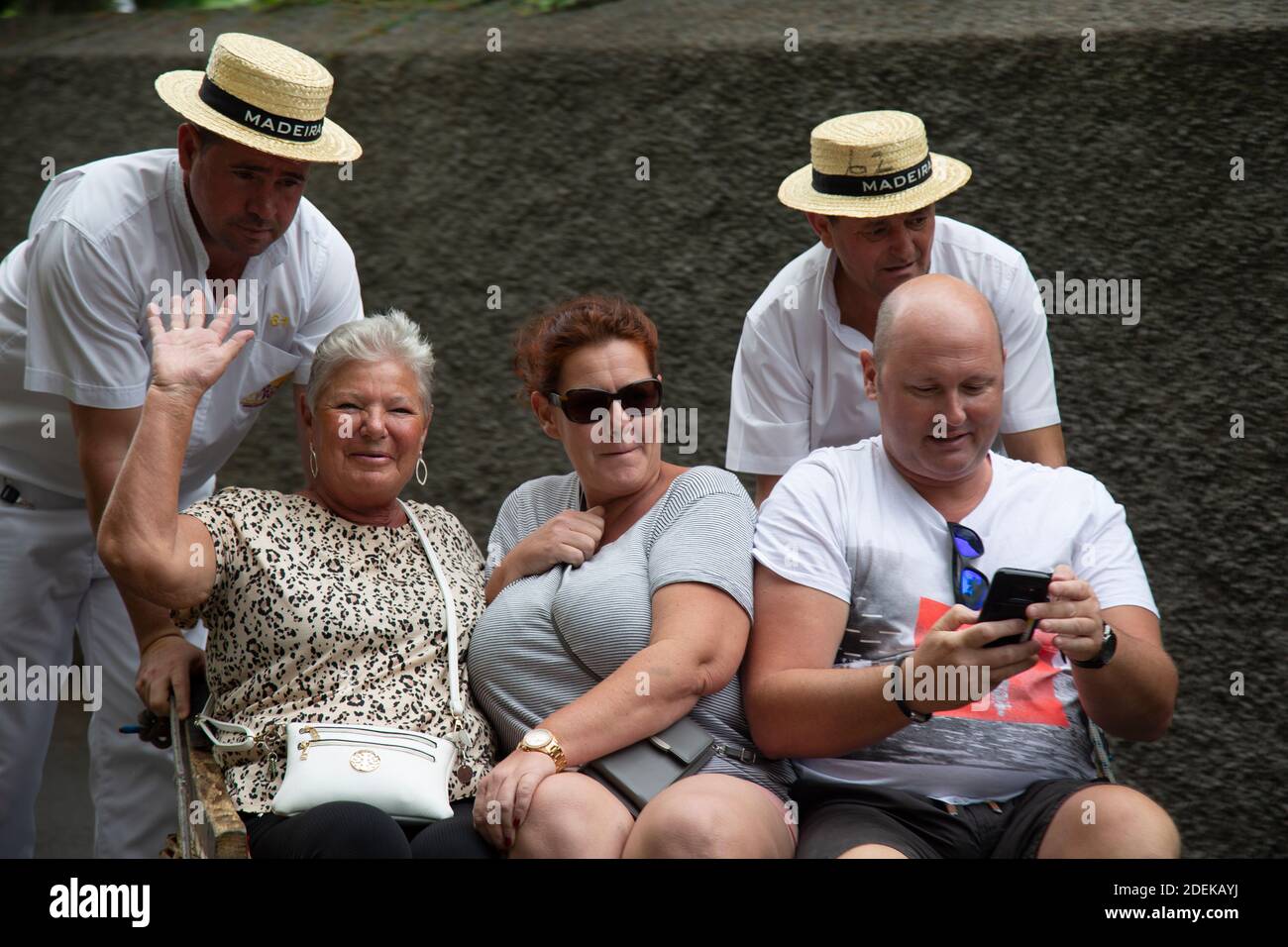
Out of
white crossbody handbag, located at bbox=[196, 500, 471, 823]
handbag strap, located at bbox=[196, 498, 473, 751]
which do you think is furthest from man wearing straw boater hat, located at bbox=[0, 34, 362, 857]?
white crossbody handbag, located at bbox=[196, 500, 471, 823]

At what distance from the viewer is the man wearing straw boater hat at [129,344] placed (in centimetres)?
297

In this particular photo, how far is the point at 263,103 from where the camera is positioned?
2961mm

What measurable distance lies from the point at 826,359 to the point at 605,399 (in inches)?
26.9

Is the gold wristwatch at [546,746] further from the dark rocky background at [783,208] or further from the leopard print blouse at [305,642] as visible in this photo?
the dark rocky background at [783,208]

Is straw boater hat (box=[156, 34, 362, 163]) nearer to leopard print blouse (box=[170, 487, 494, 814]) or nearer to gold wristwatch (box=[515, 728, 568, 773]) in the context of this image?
leopard print blouse (box=[170, 487, 494, 814])

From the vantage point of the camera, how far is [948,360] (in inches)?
103

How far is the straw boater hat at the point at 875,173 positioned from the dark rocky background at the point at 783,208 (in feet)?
3.92

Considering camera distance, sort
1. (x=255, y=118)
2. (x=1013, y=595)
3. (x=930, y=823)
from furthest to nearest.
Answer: (x=255, y=118) → (x=930, y=823) → (x=1013, y=595)

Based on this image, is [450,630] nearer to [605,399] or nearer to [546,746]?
[546,746]

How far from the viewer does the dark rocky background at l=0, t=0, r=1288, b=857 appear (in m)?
4.16

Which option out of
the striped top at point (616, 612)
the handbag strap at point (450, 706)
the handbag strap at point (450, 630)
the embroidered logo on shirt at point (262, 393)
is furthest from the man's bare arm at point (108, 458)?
the striped top at point (616, 612)

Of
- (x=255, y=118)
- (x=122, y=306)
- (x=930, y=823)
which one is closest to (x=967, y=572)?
(x=930, y=823)

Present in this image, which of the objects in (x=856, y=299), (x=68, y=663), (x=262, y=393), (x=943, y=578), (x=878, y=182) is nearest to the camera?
(x=943, y=578)
